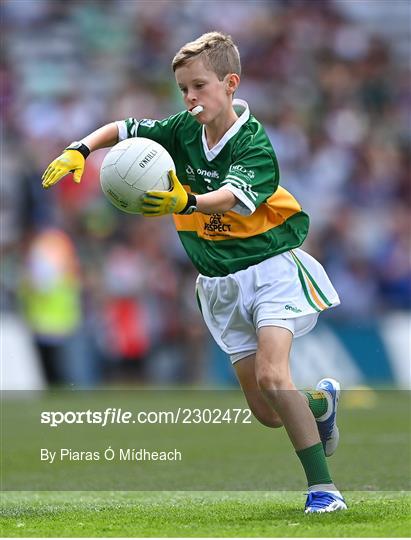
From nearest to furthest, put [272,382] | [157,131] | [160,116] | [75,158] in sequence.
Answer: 1. [272,382]
2. [75,158]
3. [157,131]
4. [160,116]

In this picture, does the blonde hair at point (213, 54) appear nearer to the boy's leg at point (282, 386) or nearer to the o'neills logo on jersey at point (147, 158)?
the o'neills logo on jersey at point (147, 158)

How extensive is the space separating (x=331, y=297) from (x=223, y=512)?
1241mm

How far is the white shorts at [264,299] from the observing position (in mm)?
6066

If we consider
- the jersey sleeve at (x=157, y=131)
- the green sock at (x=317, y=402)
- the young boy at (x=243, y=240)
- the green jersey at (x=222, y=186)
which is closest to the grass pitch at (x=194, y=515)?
the young boy at (x=243, y=240)

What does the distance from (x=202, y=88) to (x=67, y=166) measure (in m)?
0.77

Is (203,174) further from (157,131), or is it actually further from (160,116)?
(160,116)

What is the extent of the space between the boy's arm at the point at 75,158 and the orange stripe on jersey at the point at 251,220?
56 centimetres

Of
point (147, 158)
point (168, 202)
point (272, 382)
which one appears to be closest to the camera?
point (168, 202)

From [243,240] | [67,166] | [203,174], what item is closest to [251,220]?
[243,240]

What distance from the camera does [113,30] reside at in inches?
754

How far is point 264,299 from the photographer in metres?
6.07

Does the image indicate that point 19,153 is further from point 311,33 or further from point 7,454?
point 7,454

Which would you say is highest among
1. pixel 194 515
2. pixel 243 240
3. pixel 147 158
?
pixel 147 158

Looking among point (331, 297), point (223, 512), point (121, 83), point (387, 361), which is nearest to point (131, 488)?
point (223, 512)
